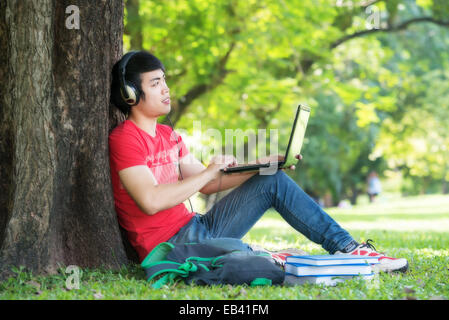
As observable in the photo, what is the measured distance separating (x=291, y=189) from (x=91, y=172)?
4.69ft

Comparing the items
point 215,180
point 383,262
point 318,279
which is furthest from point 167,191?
point 383,262

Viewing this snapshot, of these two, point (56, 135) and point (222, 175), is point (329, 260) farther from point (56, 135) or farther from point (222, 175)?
point (56, 135)

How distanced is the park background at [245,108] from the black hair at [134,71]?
125 millimetres

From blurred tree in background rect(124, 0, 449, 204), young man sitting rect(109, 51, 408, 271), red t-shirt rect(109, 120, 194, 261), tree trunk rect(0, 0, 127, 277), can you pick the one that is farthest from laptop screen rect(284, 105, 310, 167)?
blurred tree in background rect(124, 0, 449, 204)

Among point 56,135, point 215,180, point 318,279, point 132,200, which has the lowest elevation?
point 318,279

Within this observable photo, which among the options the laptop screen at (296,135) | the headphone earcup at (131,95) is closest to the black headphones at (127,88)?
the headphone earcup at (131,95)

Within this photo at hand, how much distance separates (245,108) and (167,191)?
11275 mm

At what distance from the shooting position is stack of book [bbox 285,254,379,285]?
3443mm

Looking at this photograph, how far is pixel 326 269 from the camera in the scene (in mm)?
3467

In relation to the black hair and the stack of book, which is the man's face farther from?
the stack of book

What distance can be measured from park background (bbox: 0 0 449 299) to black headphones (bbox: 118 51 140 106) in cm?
13

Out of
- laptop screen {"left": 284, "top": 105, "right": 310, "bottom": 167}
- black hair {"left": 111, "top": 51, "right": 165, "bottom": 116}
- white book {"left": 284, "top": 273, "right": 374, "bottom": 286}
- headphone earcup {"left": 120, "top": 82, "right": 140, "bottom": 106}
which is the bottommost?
white book {"left": 284, "top": 273, "right": 374, "bottom": 286}

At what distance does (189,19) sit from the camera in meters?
12.0
